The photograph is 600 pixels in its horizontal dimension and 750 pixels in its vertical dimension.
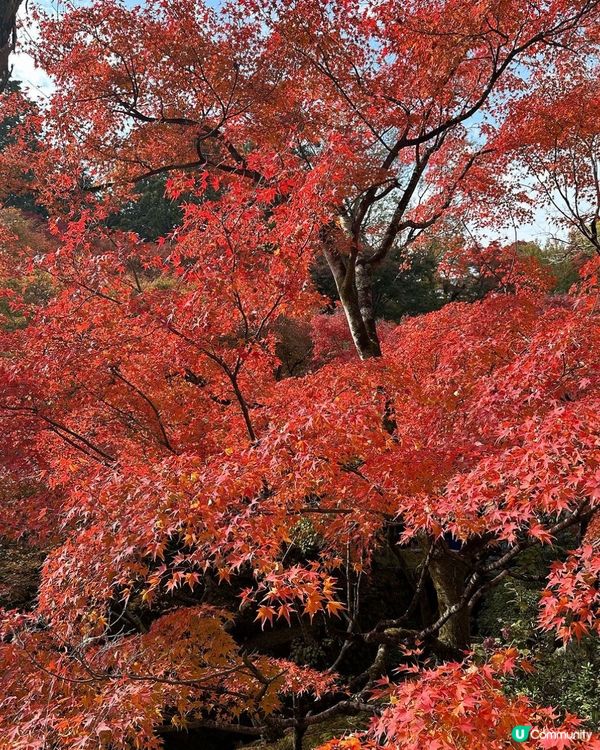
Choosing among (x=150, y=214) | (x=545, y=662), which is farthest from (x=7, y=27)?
(x=150, y=214)

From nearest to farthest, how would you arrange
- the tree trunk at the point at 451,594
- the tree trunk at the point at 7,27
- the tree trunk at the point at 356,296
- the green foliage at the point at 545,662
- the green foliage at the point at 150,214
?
the green foliage at the point at 545,662 → the tree trunk at the point at 451,594 → the tree trunk at the point at 7,27 → the tree trunk at the point at 356,296 → the green foliage at the point at 150,214

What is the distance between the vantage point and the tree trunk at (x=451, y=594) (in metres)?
7.13

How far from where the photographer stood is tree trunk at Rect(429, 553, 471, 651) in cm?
713

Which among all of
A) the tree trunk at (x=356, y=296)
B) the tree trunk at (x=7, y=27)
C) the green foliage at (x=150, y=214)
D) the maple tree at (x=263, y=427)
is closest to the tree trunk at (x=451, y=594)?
the maple tree at (x=263, y=427)

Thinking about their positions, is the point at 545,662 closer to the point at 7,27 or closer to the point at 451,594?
the point at 451,594

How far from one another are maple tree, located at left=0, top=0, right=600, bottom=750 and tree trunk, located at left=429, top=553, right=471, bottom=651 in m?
0.04

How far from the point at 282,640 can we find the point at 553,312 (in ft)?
22.7

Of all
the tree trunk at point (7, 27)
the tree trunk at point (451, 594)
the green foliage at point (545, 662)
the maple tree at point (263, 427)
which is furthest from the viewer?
the tree trunk at point (7, 27)

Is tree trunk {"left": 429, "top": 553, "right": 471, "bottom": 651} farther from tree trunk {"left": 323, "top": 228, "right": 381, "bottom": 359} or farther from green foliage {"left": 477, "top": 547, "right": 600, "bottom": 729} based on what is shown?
tree trunk {"left": 323, "top": 228, "right": 381, "bottom": 359}

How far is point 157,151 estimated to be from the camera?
29.0 feet

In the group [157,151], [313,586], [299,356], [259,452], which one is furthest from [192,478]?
[299,356]

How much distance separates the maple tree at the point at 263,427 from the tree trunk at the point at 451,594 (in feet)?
0.13

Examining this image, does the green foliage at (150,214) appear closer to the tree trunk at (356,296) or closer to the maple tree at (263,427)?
the maple tree at (263,427)

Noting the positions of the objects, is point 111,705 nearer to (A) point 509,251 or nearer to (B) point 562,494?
(B) point 562,494
